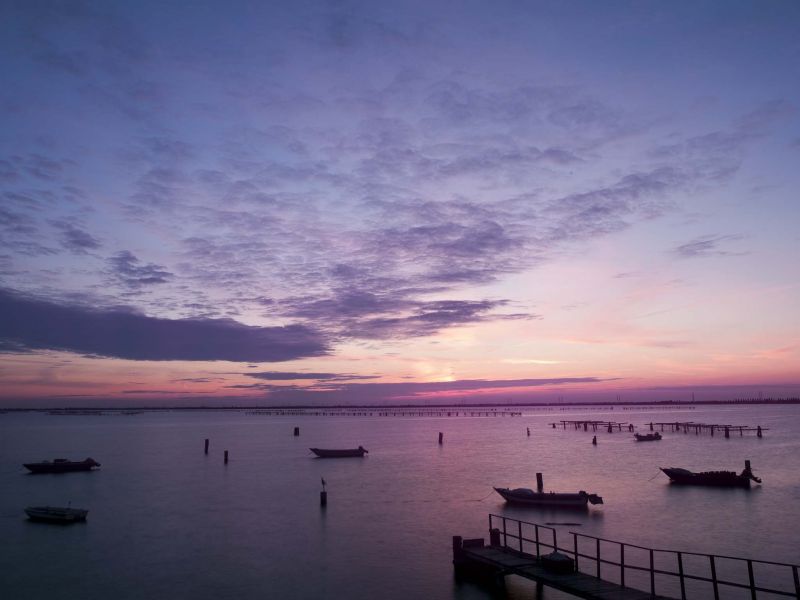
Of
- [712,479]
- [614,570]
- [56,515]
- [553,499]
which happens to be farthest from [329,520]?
[712,479]

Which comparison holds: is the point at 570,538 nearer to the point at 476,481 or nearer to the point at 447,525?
the point at 447,525

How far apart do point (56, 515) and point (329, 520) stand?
57.9 feet

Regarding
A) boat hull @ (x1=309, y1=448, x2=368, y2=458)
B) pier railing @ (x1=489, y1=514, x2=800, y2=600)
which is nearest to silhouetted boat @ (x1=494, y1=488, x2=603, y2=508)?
pier railing @ (x1=489, y1=514, x2=800, y2=600)

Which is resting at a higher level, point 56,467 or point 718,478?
point 56,467

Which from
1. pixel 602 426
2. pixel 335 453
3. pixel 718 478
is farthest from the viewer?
pixel 602 426

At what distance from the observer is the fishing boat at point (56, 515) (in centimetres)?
3959

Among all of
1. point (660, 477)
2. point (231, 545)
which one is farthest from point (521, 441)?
point (231, 545)

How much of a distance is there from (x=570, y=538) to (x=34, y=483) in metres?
52.5

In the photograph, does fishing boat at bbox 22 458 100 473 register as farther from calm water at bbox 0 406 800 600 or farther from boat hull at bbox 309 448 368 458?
boat hull at bbox 309 448 368 458

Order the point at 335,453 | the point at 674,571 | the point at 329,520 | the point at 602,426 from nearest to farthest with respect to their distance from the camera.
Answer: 1. the point at 674,571
2. the point at 329,520
3. the point at 335,453
4. the point at 602,426

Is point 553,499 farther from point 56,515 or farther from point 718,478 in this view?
point 56,515

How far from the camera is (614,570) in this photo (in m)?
28.0

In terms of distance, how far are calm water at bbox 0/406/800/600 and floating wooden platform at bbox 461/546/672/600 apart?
5.29 feet

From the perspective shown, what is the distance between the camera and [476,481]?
57.7 m
